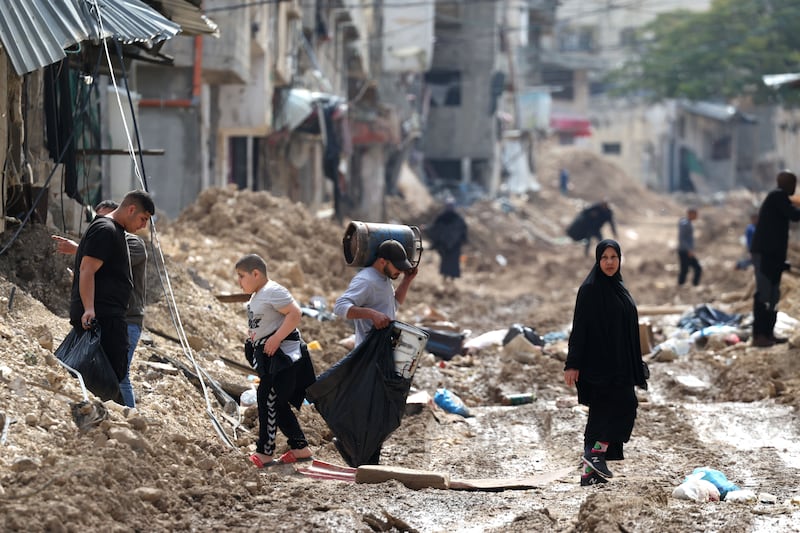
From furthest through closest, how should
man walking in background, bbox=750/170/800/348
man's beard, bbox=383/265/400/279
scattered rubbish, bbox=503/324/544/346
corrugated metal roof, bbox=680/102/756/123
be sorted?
1. corrugated metal roof, bbox=680/102/756/123
2. scattered rubbish, bbox=503/324/544/346
3. man walking in background, bbox=750/170/800/348
4. man's beard, bbox=383/265/400/279

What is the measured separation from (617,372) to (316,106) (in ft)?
58.9

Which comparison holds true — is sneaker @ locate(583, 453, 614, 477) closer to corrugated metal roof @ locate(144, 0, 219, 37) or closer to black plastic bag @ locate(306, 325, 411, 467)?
black plastic bag @ locate(306, 325, 411, 467)

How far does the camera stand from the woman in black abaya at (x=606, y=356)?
789 centimetres

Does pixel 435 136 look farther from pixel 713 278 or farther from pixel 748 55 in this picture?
pixel 713 278

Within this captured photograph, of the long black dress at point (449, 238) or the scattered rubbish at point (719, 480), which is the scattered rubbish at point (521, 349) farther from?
the long black dress at point (449, 238)

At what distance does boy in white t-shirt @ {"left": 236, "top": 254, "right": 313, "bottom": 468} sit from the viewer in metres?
7.75

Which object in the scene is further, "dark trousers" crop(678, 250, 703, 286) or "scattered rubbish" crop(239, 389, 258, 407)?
"dark trousers" crop(678, 250, 703, 286)

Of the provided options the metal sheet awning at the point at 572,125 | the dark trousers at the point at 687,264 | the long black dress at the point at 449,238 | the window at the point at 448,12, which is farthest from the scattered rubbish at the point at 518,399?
the metal sheet awning at the point at 572,125

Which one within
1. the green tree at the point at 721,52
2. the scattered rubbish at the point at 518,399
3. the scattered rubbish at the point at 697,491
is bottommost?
the scattered rubbish at the point at 518,399

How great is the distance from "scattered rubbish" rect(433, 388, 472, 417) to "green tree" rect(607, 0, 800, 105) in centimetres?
4031

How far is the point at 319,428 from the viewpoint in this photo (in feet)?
29.9

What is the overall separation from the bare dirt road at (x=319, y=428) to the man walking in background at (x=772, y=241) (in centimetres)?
54

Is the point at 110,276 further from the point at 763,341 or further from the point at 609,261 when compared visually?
the point at 763,341

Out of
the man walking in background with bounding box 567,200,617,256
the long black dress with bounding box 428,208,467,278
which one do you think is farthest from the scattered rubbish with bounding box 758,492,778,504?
the man walking in background with bounding box 567,200,617,256
